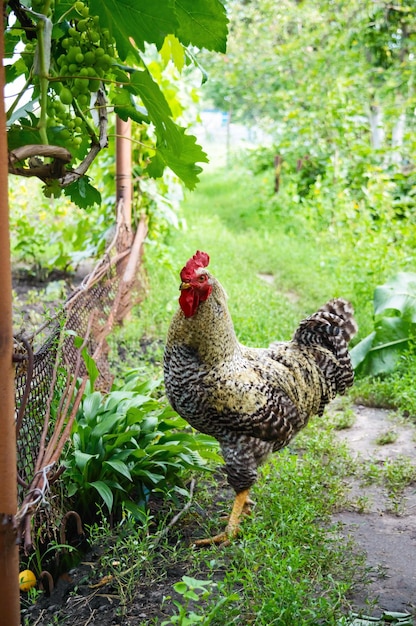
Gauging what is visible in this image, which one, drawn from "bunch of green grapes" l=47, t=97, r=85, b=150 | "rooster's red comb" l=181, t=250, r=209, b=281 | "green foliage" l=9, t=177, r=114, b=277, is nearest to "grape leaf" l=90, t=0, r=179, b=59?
"bunch of green grapes" l=47, t=97, r=85, b=150

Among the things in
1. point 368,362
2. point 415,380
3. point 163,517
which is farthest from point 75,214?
point 163,517

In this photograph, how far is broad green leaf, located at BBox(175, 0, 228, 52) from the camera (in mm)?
1645

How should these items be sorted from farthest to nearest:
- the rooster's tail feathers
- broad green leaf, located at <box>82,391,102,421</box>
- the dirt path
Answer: the rooster's tail feathers
broad green leaf, located at <box>82,391,102,421</box>
the dirt path

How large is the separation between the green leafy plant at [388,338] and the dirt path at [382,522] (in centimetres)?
49

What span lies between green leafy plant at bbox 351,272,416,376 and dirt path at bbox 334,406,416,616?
19.2 inches

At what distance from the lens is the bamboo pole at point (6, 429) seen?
151cm

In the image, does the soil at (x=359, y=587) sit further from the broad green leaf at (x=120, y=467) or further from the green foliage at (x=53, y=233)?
the green foliage at (x=53, y=233)

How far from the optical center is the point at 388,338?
5637 millimetres

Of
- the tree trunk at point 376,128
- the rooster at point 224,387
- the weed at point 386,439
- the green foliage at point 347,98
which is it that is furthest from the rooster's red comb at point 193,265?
the tree trunk at point 376,128

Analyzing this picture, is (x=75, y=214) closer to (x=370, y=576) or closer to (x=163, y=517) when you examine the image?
(x=163, y=517)

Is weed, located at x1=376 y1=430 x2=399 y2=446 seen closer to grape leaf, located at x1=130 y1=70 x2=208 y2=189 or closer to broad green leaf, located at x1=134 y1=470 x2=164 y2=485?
broad green leaf, located at x1=134 y1=470 x2=164 y2=485

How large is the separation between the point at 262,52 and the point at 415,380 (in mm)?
14364

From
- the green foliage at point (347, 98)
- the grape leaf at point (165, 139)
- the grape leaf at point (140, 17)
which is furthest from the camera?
the green foliage at point (347, 98)

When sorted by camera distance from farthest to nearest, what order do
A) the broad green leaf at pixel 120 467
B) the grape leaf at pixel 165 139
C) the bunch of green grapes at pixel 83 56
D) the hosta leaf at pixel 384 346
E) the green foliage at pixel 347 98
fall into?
1. the green foliage at pixel 347 98
2. the hosta leaf at pixel 384 346
3. the broad green leaf at pixel 120 467
4. the grape leaf at pixel 165 139
5. the bunch of green grapes at pixel 83 56
